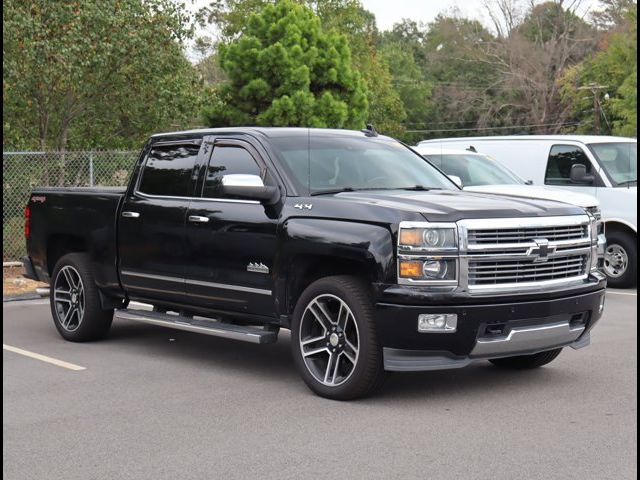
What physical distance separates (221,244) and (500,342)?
Answer: 2401 mm

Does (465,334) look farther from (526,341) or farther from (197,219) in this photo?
(197,219)

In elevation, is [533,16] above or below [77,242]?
above

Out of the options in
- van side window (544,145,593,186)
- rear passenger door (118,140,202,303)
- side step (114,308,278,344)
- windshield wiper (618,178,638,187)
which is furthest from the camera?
van side window (544,145,593,186)

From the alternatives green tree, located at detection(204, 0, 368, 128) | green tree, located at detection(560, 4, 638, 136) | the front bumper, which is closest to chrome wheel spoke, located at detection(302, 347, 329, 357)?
the front bumper

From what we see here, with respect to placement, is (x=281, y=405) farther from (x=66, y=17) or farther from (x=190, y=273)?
(x=66, y=17)

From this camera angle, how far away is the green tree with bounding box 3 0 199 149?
16.8 meters

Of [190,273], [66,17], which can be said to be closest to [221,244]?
[190,273]

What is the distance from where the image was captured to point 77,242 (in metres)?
9.84

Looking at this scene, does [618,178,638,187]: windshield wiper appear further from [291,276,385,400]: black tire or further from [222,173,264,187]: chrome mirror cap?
[291,276,385,400]: black tire

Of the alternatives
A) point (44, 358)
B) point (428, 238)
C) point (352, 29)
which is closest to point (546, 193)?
point (428, 238)

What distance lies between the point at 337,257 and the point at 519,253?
1.26 meters

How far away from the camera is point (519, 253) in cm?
696

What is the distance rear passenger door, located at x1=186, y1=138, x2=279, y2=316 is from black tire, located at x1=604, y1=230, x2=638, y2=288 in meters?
7.64

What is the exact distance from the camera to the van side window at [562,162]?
14.8 metres
